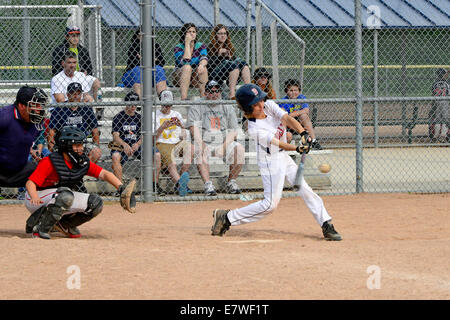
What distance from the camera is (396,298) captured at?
4516mm

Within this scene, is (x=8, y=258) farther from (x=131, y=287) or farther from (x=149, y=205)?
(x=149, y=205)

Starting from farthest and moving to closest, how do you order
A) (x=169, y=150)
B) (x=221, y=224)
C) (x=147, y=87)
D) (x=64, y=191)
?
(x=169, y=150), (x=147, y=87), (x=221, y=224), (x=64, y=191)

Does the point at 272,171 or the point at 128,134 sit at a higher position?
the point at 128,134

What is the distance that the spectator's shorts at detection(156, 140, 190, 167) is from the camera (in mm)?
9938

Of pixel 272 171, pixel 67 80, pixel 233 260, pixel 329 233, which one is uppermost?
pixel 67 80

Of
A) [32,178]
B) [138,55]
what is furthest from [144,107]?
[32,178]

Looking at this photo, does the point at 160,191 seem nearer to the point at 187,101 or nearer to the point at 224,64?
the point at 187,101

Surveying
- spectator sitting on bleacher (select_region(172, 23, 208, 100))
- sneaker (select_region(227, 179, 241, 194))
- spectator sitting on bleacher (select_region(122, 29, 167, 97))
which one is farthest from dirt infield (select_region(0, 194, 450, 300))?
spectator sitting on bleacher (select_region(172, 23, 208, 100))

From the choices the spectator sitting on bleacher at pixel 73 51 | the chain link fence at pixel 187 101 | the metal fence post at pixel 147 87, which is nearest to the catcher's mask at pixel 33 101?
the chain link fence at pixel 187 101

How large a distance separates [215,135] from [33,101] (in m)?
3.43

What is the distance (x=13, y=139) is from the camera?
23.8ft

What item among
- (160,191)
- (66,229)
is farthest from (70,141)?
(160,191)

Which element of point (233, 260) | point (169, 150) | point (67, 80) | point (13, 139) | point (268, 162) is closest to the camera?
point (233, 260)

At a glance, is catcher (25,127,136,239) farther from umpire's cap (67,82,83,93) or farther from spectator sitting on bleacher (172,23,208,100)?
spectator sitting on bleacher (172,23,208,100)
